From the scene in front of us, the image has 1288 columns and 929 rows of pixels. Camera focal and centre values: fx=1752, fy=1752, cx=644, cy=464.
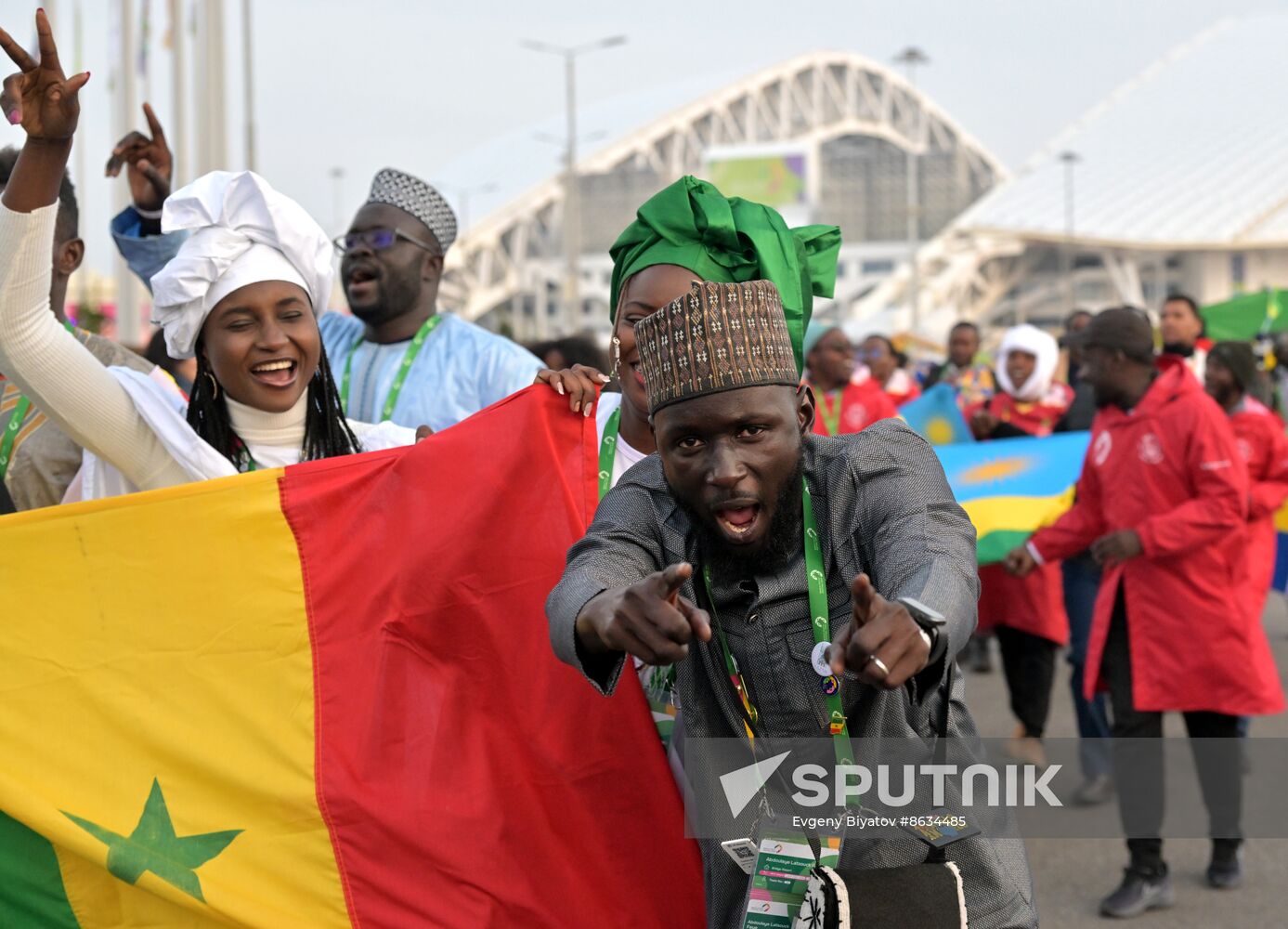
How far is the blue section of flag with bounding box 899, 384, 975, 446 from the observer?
9797mm

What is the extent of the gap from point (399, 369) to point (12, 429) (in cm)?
124

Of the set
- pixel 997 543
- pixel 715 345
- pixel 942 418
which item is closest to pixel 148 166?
pixel 715 345

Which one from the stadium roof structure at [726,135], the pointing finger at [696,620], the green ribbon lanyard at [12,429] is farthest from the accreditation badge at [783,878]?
the stadium roof structure at [726,135]

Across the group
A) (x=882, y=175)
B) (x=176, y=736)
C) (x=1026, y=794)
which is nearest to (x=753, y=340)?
(x=1026, y=794)

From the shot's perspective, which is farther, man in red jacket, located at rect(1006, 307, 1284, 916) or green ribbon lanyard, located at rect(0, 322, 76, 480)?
man in red jacket, located at rect(1006, 307, 1284, 916)

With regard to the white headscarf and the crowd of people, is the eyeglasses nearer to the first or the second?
the crowd of people

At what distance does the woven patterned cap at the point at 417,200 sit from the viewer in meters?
5.46

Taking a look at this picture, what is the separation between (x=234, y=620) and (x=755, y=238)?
1355 mm

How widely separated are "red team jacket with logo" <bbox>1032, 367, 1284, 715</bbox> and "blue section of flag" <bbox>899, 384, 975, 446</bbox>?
3.38 metres

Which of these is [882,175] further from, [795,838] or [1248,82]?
[795,838]

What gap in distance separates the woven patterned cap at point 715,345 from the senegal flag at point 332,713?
0.95m

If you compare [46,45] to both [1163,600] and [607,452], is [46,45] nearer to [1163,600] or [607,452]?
[607,452]

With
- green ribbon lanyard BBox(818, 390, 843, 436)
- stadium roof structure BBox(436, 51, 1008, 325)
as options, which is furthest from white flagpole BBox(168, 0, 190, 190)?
stadium roof structure BBox(436, 51, 1008, 325)

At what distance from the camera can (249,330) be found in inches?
149
